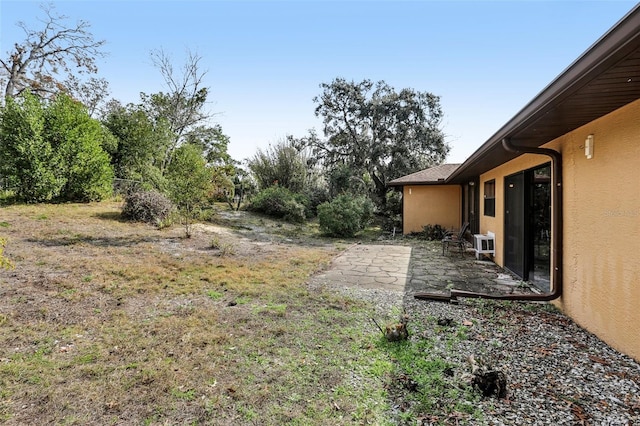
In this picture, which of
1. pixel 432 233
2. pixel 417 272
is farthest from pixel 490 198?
pixel 432 233

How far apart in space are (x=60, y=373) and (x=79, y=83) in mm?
23515

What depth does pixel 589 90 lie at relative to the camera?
2.59m

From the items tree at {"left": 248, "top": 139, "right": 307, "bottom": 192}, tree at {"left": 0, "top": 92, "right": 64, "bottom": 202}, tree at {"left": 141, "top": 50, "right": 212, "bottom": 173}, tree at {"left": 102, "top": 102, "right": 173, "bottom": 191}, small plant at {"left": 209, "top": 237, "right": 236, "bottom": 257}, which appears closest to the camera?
small plant at {"left": 209, "top": 237, "right": 236, "bottom": 257}

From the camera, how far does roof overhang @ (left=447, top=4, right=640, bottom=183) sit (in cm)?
191

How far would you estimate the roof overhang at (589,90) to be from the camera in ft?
6.25

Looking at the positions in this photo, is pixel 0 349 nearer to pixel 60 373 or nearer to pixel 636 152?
pixel 60 373

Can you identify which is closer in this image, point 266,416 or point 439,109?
point 266,416

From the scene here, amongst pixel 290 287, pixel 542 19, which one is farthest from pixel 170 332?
pixel 542 19

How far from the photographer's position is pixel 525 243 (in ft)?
19.1

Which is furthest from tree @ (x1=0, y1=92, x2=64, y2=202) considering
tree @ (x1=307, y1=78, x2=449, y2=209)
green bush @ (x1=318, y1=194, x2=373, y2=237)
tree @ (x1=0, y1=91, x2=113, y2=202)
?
tree @ (x1=307, y1=78, x2=449, y2=209)

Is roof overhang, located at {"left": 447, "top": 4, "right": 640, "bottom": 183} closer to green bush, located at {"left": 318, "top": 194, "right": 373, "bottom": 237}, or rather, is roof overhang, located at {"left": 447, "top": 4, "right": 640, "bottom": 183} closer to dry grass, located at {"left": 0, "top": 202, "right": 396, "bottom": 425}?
dry grass, located at {"left": 0, "top": 202, "right": 396, "bottom": 425}

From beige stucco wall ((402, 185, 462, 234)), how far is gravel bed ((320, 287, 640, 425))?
941cm

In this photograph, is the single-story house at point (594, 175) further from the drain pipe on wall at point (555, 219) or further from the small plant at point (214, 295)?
the small plant at point (214, 295)

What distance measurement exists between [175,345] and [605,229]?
463 centimetres
